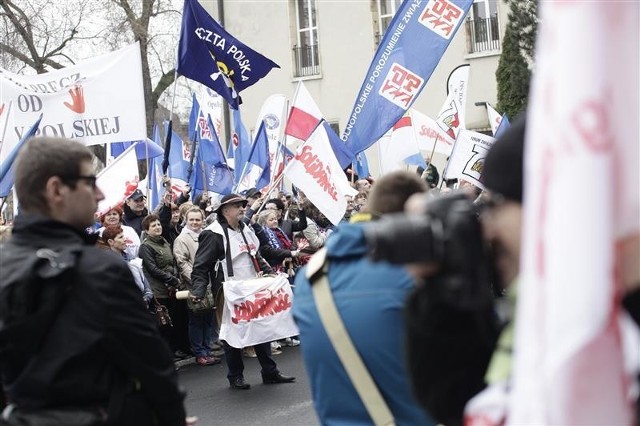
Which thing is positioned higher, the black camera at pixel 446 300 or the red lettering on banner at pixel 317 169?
the red lettering on banner at pixel 317 169

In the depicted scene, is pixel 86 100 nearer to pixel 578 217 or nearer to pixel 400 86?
pixel 400 86

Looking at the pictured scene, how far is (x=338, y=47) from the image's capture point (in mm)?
30469

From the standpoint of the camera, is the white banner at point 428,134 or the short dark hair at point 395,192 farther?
the white banner at point 428,134

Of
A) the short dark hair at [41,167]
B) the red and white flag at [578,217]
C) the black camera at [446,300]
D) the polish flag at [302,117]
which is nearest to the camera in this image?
the red and white flag at [578,217]

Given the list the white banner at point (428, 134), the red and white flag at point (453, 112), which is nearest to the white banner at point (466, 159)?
the white banner at point (428, 134)

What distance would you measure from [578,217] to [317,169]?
29.0ft

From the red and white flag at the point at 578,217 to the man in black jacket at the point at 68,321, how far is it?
1.73 m

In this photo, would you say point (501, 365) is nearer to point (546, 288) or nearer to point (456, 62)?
point (546, 288)

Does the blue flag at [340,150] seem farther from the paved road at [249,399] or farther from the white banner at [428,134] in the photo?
the white banner at [428,134]

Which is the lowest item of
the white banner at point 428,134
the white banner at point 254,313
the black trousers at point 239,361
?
the black trousers at point 239,361

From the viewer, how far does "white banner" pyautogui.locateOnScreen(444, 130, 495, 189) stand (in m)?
12.8

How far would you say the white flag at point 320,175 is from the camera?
10.1 metres

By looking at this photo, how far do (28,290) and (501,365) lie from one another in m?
1.67

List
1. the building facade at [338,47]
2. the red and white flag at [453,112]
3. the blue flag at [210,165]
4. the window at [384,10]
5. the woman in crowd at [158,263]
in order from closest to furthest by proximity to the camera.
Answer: the woman in crowd at [158,263], the blue flag at [210,165], the red and white flag at [453,112], the building facade at [338,47], the window at [384,10]
